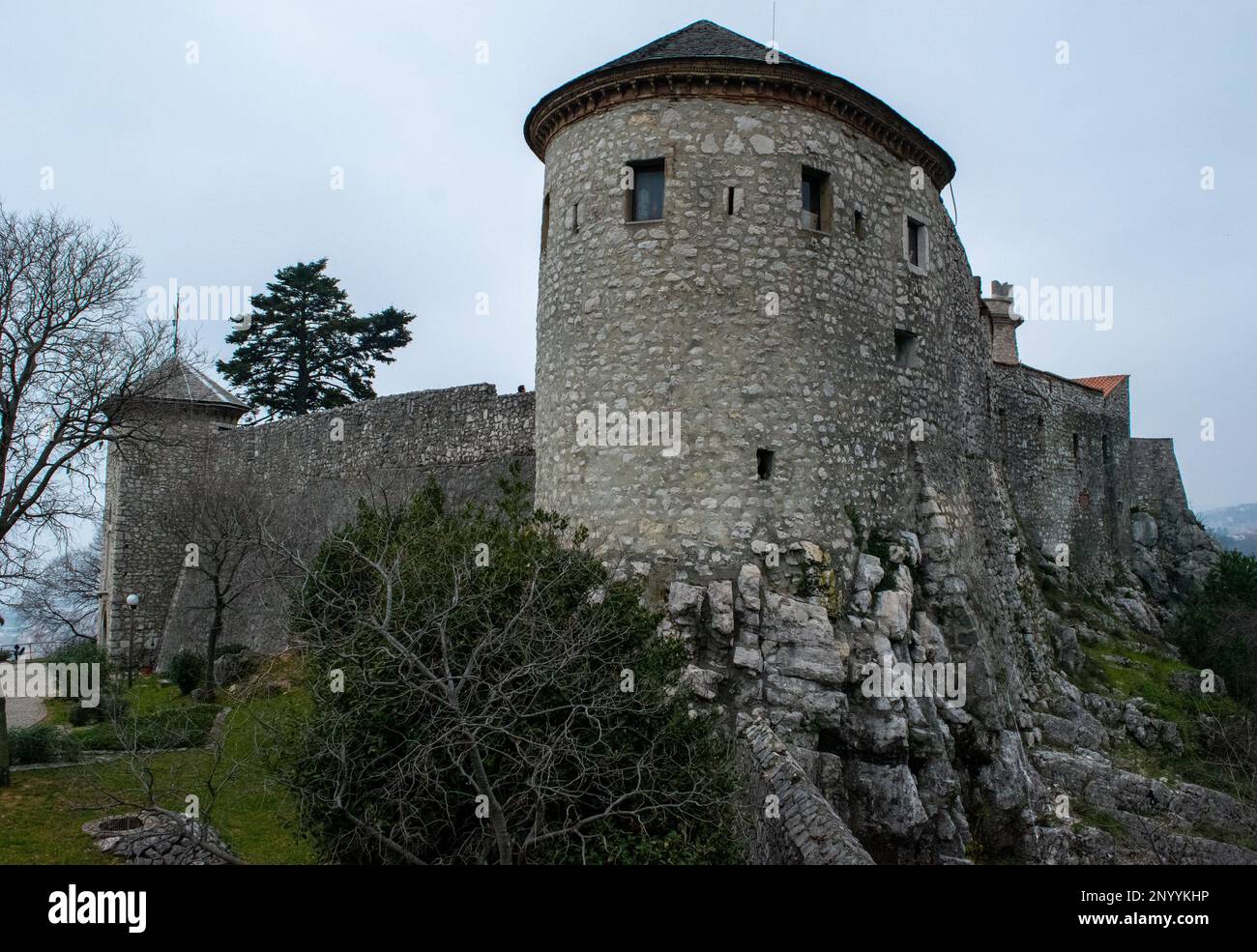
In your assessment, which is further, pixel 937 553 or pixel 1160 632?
pixel 1160 632

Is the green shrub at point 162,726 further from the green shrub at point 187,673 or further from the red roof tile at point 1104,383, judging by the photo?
the red roof tile at point 1104,383

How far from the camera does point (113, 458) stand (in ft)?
97.2

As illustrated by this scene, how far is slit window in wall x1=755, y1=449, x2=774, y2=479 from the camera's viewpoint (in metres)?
11.9

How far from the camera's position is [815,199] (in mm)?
12742

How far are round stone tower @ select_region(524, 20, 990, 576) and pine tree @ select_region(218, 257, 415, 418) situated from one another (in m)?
25.0

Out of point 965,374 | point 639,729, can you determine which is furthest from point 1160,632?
point 639,729

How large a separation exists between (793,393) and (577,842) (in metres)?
6.47

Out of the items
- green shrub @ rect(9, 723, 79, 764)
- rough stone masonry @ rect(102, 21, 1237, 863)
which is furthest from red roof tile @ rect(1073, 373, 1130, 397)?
green shrub @ rect(9, 723, 79, 764)

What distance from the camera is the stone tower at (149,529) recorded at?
28.1 m

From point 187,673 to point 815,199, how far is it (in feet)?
55.1

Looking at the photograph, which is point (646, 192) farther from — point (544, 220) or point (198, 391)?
point (198, 391)

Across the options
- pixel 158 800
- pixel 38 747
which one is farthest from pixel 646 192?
pixel 38 747

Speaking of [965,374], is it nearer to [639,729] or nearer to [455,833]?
[639,729]

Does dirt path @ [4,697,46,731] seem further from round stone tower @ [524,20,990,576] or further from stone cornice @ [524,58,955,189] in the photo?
stone cornice @ [524,58,955,189]
